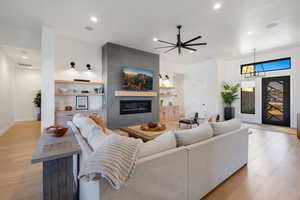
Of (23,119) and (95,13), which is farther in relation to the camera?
(23,119)

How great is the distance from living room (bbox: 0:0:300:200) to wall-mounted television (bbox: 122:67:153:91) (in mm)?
45

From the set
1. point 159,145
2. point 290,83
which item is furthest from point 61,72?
point 290,83

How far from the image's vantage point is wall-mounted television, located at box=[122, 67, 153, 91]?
510 centimetres

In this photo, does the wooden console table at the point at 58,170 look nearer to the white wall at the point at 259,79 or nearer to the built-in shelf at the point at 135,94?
the built-in shelf at the point at 135,94

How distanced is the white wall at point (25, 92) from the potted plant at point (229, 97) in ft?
→ 31.6

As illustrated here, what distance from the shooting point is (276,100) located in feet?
18.6

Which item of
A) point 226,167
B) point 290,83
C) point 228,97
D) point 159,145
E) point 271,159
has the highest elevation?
point 290,83

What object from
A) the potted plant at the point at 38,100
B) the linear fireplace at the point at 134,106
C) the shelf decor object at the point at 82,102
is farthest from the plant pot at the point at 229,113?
the potted plant at the point at 38,100

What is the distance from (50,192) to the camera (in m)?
1.41

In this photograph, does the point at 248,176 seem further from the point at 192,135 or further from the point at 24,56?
the point at 24,56

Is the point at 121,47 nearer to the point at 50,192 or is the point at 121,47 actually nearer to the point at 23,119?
the point at 50,192

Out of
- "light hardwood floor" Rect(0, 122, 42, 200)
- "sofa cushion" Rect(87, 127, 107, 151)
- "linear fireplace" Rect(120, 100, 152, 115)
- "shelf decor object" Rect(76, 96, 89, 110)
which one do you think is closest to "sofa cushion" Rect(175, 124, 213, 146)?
"sofa cushion" Rect(87, 127, 107, 151)

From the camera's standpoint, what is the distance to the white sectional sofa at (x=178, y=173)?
1069mm

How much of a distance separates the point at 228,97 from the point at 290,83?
2217 millimetres
